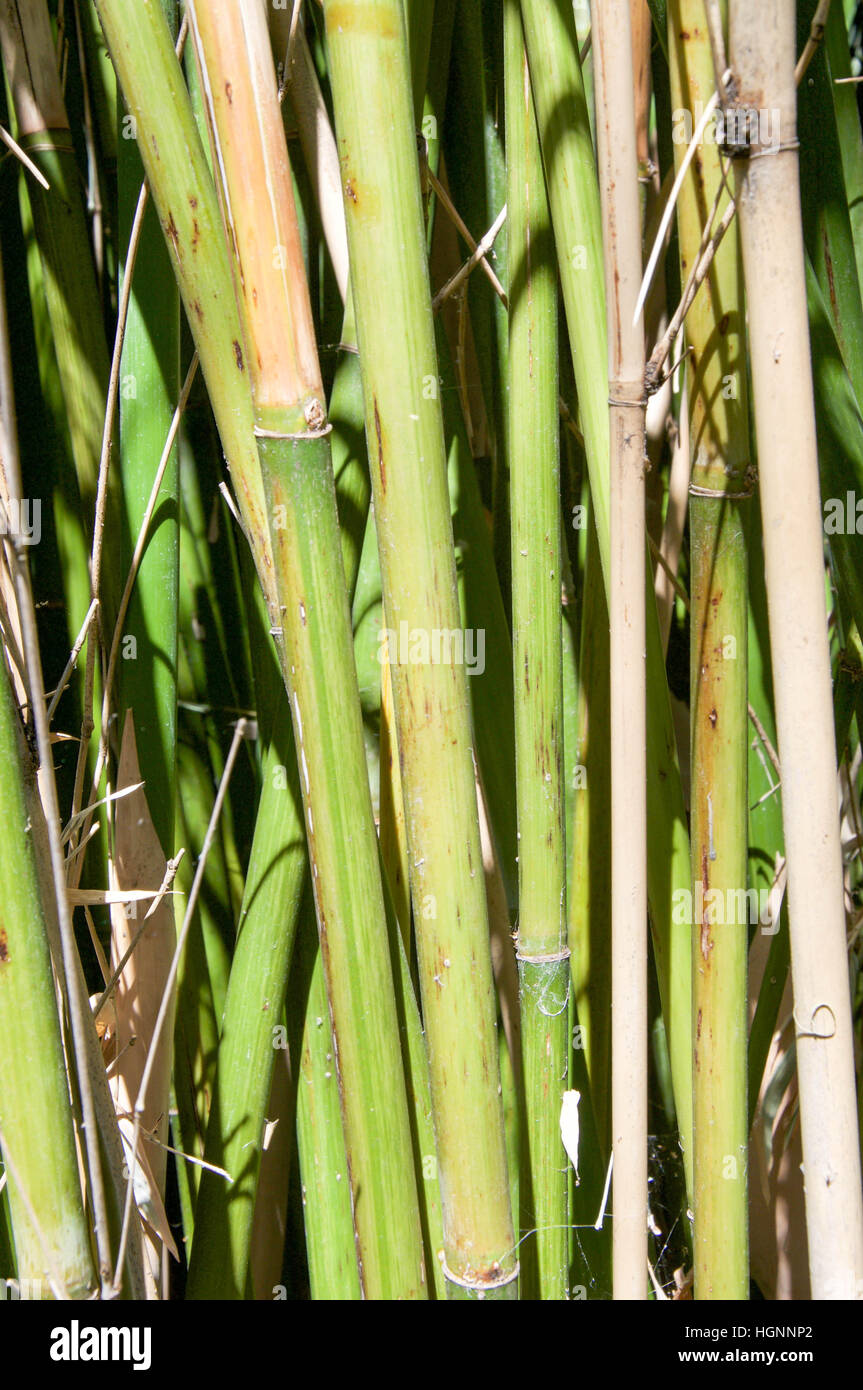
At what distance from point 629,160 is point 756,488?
16 cm

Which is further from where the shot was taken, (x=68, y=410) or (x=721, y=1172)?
(x=68, y=410)

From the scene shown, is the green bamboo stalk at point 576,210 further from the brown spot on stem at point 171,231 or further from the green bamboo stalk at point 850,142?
the green bamboo stalk at point 850,142

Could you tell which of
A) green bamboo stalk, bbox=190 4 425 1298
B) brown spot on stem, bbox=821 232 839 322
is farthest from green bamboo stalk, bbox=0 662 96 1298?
brown spot on stem, bbox=821 232 839 322

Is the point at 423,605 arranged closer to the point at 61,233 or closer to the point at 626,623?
the point at 626,623

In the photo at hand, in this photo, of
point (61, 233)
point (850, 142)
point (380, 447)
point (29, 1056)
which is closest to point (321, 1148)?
point (29, 1056)

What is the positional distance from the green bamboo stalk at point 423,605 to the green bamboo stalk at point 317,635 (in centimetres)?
2

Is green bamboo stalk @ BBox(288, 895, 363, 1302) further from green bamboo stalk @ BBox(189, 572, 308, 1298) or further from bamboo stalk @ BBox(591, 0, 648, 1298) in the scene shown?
bamboo stalk @ BBox(591, 0, 648, 1298)

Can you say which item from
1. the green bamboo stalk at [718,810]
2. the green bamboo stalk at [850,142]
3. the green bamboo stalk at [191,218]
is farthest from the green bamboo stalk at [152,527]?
the green bamboo stalk at [850,142]

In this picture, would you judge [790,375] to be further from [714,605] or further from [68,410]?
[68,410]

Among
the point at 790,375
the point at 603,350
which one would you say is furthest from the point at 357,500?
the point at 790,375

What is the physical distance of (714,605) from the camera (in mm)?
411

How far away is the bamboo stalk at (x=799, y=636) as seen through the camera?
272mm

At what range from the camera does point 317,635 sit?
0.33 metres

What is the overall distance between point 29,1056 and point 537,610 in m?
0.26
